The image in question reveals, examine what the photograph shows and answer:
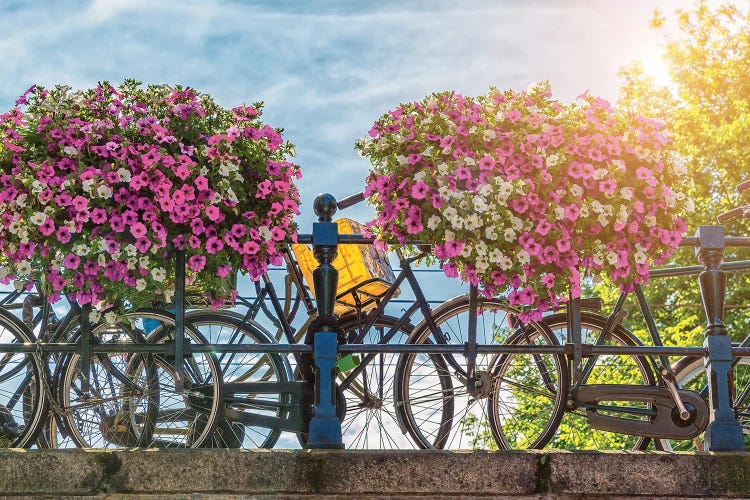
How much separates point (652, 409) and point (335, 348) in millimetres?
1823

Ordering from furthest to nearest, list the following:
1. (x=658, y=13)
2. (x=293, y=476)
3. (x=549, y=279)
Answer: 1. (x=658, y=13)
2. (x=549, y=279)
3. (x=293, y=476)

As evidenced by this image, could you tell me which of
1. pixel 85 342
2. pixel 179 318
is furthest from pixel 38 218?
pixel 179 318

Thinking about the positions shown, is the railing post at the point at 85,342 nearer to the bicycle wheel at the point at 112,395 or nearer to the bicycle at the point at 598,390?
the bicycle wheel at the point at 112,395

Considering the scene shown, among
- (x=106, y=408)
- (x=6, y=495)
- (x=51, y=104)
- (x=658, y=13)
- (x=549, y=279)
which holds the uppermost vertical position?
(x=658, y=13)

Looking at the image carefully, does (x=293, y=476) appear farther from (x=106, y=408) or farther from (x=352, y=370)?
(x=106, y=408)

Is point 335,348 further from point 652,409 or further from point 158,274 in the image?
point 652,409

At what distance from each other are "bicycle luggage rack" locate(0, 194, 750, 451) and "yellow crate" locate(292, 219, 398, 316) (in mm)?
620

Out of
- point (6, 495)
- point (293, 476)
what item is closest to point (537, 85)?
point (293, 476)

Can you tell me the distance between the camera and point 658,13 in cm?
2000

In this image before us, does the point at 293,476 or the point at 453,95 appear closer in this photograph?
the point at 293,476

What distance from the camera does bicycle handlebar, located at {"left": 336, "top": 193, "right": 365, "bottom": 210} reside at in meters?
5.72

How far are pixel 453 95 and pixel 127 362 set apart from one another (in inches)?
96.2

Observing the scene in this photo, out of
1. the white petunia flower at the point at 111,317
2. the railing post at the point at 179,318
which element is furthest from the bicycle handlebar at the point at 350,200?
the white petunia flower at the point at 111,317

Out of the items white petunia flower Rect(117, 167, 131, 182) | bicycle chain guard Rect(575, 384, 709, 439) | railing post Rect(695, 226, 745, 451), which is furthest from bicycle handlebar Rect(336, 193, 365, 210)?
railing post Rect(695, 226, 745, 451)
